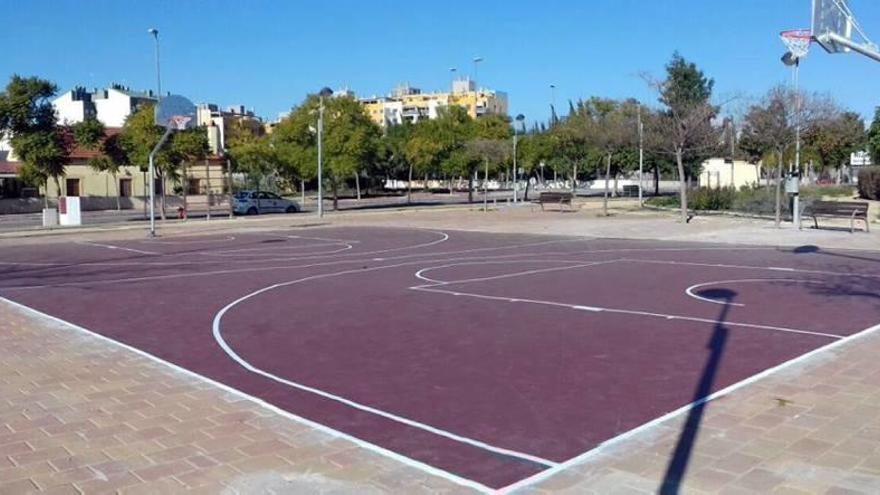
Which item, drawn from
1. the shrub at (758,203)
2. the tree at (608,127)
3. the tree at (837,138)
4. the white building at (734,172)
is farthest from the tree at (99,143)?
the white building at (734,172)

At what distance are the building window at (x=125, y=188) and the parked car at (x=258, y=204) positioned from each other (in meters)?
15.1

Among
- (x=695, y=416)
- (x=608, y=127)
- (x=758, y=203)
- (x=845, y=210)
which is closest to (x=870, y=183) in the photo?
(x=758, y=203)

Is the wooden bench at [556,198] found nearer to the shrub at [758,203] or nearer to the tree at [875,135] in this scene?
the shrub at [758,203]

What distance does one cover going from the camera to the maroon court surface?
701 cm

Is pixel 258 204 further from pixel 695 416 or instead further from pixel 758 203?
pixel 695 416

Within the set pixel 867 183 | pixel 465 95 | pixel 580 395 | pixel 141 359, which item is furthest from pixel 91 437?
pixel 465 95

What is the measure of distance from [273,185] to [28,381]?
234 feet

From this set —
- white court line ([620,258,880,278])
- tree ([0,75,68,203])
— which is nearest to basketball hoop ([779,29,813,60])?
white court line ([620,258,880,278])

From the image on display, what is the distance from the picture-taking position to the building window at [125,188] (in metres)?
63.6

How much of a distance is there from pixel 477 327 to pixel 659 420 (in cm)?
471

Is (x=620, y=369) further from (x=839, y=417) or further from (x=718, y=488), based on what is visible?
(x=718, y=488)

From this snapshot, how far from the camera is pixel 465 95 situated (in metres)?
171

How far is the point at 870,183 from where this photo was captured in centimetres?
4653

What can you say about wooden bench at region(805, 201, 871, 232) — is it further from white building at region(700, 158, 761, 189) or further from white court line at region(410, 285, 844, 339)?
white building at region(700, 158, 761, 189)
